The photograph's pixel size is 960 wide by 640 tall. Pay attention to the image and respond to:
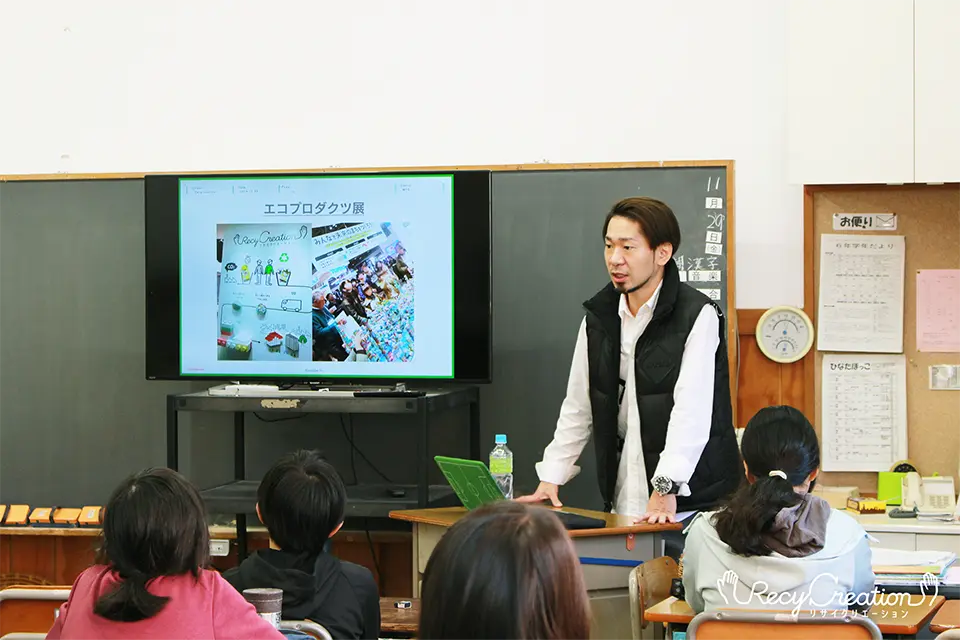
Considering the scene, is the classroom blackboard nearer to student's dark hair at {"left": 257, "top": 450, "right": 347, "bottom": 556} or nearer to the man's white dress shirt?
the man's white dress shirt

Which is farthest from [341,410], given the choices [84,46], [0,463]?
[84,46]

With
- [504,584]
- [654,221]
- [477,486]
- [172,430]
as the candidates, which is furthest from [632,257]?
[504,584]

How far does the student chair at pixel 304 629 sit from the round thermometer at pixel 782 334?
260cm

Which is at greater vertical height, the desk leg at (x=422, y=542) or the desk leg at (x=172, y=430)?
the desk leg at (x=172, y=430)

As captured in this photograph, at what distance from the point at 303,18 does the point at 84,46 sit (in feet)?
3.22

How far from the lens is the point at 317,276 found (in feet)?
14.0

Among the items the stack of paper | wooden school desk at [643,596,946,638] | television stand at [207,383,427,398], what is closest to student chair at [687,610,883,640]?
wooden school desk at [643,596,946,638]

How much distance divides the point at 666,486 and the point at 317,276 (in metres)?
1.70

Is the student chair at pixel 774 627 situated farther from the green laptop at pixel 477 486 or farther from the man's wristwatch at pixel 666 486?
the man's wristwatch at pixel 666 486

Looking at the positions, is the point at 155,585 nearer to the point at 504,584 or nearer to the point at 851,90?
the point at 504,584

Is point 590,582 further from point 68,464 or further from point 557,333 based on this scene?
point 68,464

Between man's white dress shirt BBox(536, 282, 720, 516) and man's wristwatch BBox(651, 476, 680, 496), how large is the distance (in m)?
0.02

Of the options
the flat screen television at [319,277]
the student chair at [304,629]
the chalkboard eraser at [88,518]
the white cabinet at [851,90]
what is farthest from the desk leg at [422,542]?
the white cabinet at [851,90]

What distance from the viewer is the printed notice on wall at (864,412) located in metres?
4.26
